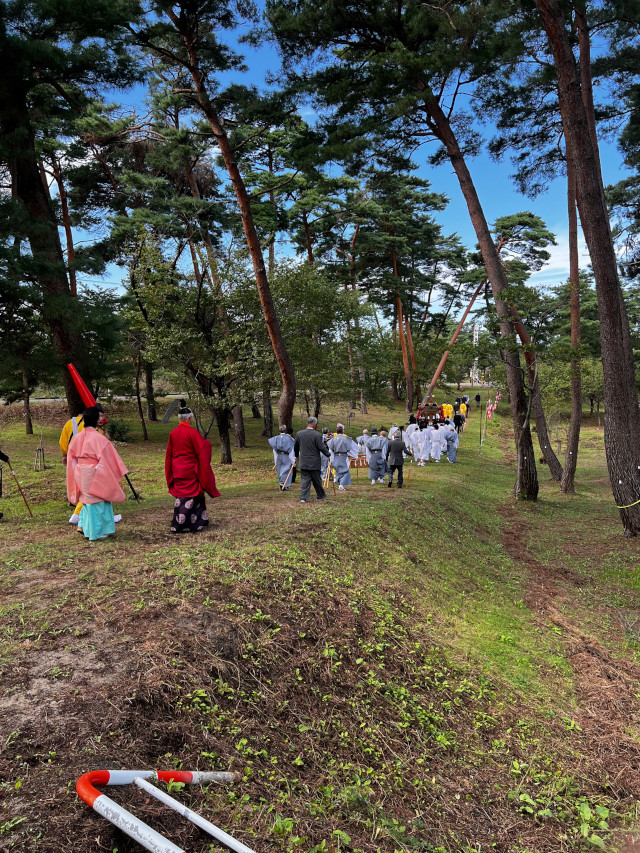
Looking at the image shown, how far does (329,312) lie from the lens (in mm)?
21406

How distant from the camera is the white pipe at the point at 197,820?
2.65 m

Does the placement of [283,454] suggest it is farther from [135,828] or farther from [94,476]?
[135,828]

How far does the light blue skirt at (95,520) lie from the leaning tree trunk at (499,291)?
10494 mm

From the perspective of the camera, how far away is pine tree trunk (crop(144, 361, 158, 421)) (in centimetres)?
2677

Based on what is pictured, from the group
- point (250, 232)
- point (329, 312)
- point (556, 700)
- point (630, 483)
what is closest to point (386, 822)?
point (556, 700)

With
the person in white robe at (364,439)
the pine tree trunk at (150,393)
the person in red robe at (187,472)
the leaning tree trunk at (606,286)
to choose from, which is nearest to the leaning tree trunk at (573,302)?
the leaning tree trunk at (606,286)

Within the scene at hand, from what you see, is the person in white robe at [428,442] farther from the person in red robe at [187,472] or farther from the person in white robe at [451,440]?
the person in red robe at [187,472]

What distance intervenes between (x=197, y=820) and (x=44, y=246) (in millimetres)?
8784

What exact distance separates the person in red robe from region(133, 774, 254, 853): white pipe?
4965mm

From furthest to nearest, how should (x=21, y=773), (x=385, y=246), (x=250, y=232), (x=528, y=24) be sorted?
1. (x=385, y=246)
2. (x=250, y=232)
3. (x=528, y=24)
4. (x=21, y=773)

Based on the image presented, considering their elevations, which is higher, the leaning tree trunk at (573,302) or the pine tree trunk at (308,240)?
the pine tree trunk at (308,240)

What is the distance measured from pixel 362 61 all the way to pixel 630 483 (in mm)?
11697

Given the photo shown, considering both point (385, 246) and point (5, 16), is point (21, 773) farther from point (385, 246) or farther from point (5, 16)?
point (385, 246)

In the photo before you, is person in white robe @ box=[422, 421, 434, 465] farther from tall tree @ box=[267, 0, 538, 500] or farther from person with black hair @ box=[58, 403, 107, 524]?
person with black hair @ box=[58, 403, 107, 524]
